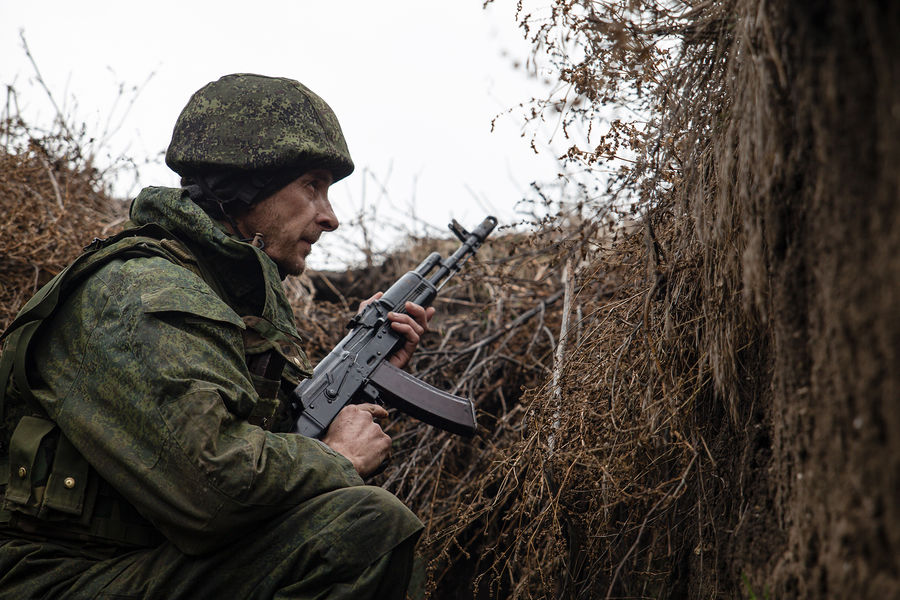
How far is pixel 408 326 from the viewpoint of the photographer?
11.6ft

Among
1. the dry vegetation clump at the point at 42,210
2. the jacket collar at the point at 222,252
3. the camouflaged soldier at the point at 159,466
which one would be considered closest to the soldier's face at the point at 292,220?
the jacket collar at the point at 222,252

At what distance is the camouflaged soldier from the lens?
2178 mm

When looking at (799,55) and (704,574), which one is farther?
(704,574)

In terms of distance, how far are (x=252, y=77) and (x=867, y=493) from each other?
269cm

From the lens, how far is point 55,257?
4.52 meters

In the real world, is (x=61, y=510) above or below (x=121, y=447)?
below

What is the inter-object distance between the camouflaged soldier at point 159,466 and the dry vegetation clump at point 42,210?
2.16 m

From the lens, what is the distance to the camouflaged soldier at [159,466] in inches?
85.7

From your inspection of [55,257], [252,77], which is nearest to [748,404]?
[252,77]

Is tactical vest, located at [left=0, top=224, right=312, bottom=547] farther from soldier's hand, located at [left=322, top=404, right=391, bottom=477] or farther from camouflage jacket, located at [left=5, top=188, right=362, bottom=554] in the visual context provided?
soldier's hand, located at [left=322, top=404, right=391, bottom=477]

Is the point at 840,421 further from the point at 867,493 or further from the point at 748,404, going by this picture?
the point at 748,404

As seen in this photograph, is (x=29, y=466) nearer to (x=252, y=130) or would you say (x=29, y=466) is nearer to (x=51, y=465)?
(x=51, y=465)

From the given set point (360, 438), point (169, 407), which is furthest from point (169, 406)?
point (360, 438)

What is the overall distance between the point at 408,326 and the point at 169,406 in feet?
4.94
